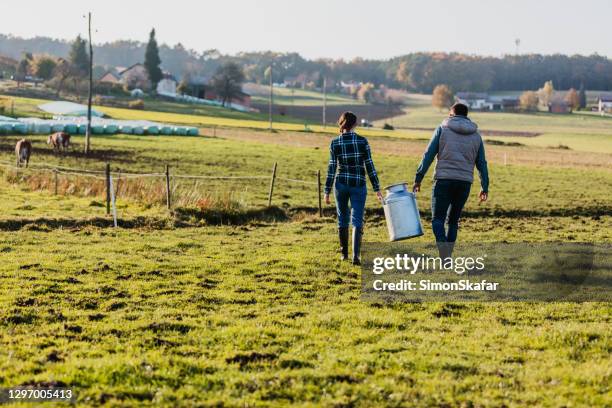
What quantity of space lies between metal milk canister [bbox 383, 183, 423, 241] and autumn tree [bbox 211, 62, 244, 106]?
424 feet

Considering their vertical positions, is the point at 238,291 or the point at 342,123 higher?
the point at 342,123

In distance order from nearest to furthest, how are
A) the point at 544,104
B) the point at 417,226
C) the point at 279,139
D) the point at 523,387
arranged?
the point at 523,387, the point at 417,226, the point at 279,139, the point at 544,104

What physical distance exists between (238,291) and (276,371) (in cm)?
390

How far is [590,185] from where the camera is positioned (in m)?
35.7

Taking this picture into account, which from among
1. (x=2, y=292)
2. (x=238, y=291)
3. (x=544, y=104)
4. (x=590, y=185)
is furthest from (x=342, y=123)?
(x=544, y=104)

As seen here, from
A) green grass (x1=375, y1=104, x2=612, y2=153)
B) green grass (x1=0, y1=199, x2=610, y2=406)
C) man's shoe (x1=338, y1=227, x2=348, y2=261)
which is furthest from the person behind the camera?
green grass (x1=375, y1=104, x2=612, y2=153)

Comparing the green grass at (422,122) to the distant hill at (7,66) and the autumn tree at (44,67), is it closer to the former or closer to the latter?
the autumn tree at (44,67)

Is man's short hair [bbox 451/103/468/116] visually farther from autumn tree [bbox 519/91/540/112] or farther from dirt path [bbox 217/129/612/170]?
autumn tree [bbox 519/91/540/112]

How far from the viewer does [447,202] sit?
37.5ft

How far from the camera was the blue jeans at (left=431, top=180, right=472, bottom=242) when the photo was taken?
11.4 meters

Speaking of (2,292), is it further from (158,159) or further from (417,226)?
(158,159)

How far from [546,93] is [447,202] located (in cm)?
16832

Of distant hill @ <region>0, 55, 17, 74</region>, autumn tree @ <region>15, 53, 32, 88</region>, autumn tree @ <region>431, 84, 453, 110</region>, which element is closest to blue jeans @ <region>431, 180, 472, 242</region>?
autumn tree @ <region>15, 53, 32, 88</region>

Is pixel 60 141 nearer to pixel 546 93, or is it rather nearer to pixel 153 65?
pixel 153 65
